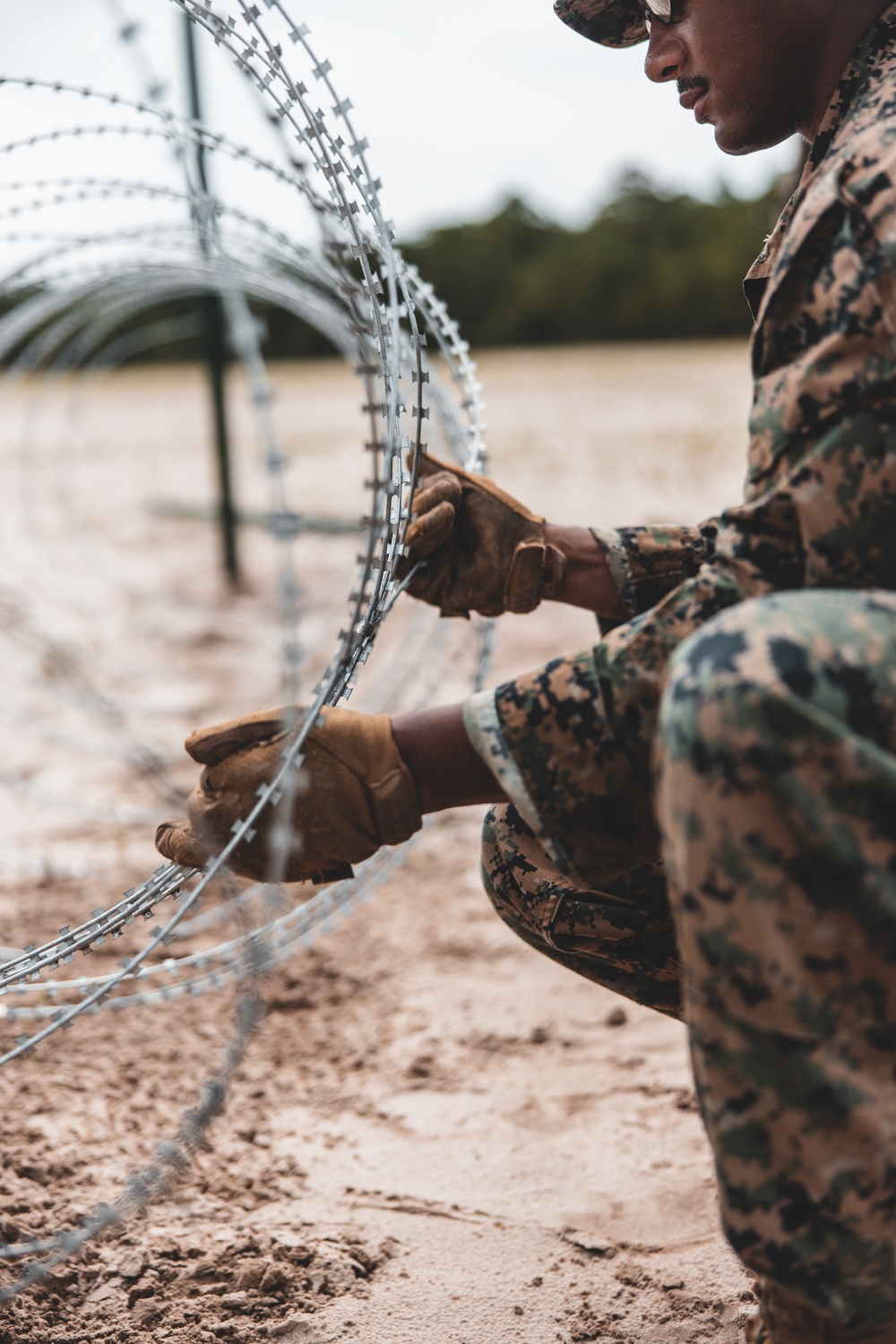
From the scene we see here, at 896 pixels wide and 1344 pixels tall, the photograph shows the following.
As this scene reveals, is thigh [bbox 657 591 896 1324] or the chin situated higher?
the chin

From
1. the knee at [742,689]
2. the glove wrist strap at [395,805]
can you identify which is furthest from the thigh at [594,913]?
the knee at [742,689]

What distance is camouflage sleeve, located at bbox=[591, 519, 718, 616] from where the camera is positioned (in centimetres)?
226

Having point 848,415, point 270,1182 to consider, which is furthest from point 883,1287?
point 270,1182

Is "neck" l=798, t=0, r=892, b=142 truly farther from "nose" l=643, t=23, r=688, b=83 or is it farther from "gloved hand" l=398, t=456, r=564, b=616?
"gloved hand" l=398, t=456, r=564, b=616

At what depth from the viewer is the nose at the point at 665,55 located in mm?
1858

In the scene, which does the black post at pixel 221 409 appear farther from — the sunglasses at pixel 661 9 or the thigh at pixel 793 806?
the thigh at pixel 793 806

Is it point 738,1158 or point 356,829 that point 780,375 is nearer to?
point 356,829

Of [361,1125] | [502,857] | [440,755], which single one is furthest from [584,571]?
[361,1125]

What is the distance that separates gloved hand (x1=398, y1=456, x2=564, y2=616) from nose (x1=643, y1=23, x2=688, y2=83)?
720 millimetres

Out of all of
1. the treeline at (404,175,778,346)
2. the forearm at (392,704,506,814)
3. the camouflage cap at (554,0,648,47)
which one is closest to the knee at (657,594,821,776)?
the forearm at (392,704,506,814)

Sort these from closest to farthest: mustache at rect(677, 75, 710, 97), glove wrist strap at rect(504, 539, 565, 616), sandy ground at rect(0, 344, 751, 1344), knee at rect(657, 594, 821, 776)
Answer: knee at rect(657, 594, 821, 776) → mustache at rect(677, 75, 710, 97) → sandy ground at rect(0, 344, 751, 1344) → glove wrist strap at rect(504, 539, 565, 616)

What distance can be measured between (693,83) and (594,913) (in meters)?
1.31

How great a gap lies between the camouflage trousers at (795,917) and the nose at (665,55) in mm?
952

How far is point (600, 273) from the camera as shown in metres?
33.0
